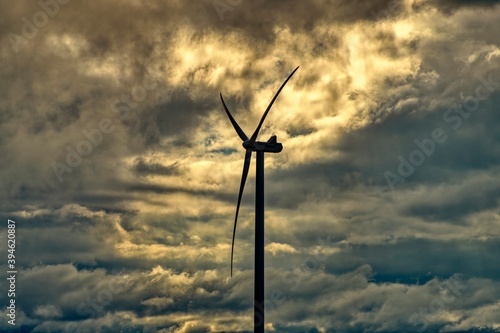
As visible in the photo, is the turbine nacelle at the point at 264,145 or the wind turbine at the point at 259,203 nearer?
the wind turbine at the point at 259,203

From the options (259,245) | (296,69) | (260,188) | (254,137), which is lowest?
(259,245)

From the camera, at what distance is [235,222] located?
10019cm

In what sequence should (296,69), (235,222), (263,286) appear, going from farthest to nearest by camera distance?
(235,222) < (296,69) < (263,286)

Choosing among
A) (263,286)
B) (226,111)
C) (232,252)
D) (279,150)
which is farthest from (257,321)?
(226,111)

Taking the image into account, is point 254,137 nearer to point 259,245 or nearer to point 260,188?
point 260,188

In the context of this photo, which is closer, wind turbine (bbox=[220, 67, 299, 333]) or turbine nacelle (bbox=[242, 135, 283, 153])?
wind turbine (bbox=[220, 67, 299, 333])

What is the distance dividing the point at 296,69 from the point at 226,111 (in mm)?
12271

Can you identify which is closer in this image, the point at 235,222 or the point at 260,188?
the point at 260,188

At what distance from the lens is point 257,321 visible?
86.8 m

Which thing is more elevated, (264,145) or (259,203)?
(264,145)

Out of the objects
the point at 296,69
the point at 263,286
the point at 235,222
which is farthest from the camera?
the point at 235,222

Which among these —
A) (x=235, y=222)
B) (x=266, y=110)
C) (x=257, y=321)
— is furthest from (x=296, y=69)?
(x=257, y=321)

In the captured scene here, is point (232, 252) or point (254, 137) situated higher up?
point (254, 137)

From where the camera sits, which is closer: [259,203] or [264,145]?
[259,203]
